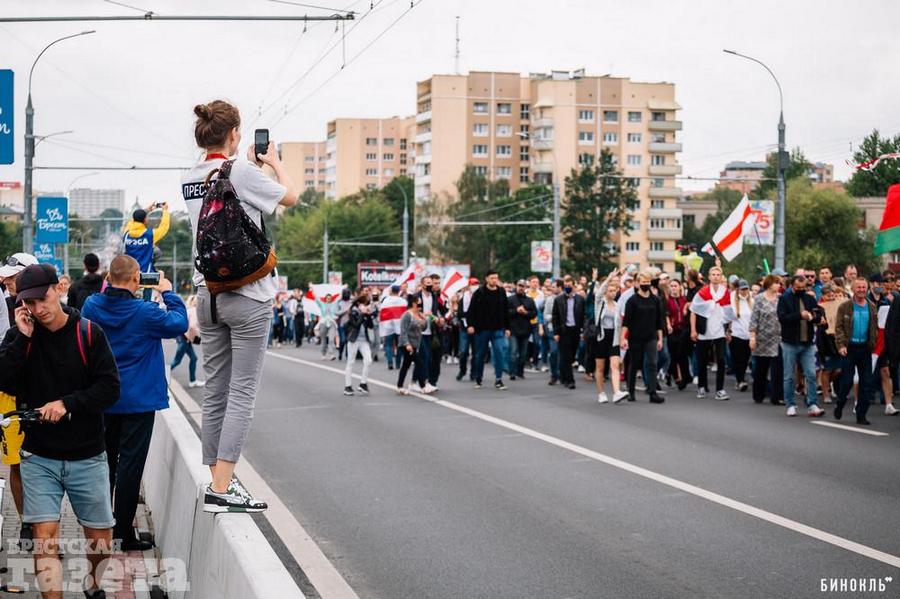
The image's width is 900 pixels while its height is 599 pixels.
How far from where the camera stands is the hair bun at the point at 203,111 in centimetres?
546

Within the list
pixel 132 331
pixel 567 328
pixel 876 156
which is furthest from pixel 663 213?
pixel 132 331

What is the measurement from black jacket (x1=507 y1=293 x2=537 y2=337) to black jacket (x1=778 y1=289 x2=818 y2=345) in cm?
681

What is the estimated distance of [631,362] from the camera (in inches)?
711

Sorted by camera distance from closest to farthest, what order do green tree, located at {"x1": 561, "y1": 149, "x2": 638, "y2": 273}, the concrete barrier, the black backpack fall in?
the concrete barrier < the black backpack < green tree, located at {"x1": 561, "y1": 149, "x2": 638, "y2": 273}

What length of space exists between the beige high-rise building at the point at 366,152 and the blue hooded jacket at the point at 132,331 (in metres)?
165

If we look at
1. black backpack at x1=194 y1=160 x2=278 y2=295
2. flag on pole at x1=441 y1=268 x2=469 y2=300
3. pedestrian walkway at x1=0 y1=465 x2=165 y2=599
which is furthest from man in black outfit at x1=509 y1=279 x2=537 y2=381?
black backpack at x1=194 y1=160 x2=278 y2=295

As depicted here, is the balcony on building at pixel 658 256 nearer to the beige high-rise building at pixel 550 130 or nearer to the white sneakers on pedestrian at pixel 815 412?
the beige high-rise building at pixel 550 130

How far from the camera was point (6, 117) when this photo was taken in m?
12.8

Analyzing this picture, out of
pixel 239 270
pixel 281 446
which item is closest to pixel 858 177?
pixel 281 446

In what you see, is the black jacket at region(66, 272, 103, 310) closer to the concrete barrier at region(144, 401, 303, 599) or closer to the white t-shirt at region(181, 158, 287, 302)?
the concrete barrier at region(144, 401, 303, 599)

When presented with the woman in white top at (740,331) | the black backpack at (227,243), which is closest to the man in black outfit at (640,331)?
the woman in white top at (740,331)

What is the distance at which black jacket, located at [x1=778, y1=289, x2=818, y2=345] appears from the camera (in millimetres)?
16344

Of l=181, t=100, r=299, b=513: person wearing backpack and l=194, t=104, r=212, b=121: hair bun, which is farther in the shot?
l=194, t=104, r=212, b=121: hair bun

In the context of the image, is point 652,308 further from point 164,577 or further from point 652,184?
point 652,184
